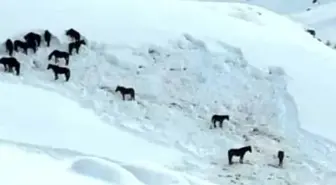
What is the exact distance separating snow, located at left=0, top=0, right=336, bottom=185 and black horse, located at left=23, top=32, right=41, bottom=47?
37 centimetres

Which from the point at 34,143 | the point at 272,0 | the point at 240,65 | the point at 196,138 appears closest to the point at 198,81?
the point at 240,65

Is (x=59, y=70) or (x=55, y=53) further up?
(x=55, y=53)

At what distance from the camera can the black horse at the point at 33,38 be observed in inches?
819

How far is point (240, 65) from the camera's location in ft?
72.5

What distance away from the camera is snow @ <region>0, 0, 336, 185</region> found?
16.1 metres

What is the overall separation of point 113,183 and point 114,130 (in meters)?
3.12

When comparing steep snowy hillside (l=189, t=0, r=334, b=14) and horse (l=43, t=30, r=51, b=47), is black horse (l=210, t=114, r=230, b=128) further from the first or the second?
steep snowy hillside (l=189, t=0, r=334, b=14)

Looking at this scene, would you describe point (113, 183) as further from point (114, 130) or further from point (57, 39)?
point (57, 39)

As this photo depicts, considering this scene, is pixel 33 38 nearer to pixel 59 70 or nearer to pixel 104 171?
pixel 59 70

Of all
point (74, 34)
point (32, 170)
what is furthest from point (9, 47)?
point (32, 170)

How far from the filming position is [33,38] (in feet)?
68.4

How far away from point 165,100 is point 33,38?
4.29m

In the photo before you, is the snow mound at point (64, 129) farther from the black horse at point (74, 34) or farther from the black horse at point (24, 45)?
the black horse at point (74, 34)

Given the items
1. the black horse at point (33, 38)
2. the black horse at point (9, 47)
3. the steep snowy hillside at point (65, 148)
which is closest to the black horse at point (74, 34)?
the black horse at point (33, 38)
